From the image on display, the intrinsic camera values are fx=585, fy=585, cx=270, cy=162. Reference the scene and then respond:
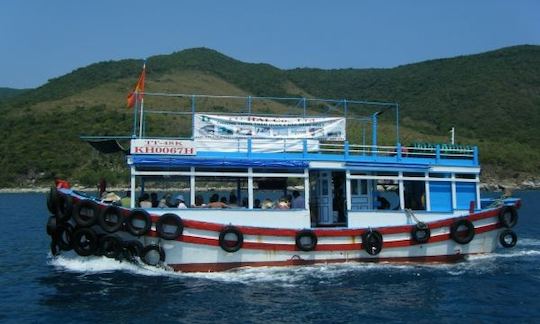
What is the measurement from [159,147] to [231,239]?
10.7 ft

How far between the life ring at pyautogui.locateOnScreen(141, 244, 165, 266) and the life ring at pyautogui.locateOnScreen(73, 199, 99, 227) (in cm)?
162

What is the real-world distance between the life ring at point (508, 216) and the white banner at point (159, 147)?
398 inches

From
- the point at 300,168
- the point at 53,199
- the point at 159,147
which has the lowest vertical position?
the point at 53,199

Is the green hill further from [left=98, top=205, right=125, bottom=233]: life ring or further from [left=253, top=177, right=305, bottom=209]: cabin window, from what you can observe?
[left=98, top=205, right=125, bottom=233]: life ring

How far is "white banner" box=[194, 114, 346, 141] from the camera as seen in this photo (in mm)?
17547

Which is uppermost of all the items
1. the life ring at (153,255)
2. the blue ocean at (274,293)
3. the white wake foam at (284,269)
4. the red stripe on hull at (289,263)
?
the life ring at (153,255)

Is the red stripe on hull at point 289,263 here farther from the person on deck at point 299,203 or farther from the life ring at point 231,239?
the person on deck at point 299,203

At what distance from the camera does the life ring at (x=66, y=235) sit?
52.9 feet

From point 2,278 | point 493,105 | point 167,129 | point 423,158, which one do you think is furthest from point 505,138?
point 2,278

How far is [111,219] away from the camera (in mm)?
15773

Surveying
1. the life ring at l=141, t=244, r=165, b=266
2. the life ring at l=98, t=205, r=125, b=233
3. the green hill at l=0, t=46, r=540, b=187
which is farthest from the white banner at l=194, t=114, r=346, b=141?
the green hill at l=0, t=46, r=540, b=187

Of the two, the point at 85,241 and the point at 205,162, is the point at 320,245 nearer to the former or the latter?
the point at 205,162

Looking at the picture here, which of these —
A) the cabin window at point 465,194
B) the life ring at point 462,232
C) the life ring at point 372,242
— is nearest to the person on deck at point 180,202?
the life ring at point 372,242

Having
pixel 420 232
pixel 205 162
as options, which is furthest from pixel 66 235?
pixel 420 232
